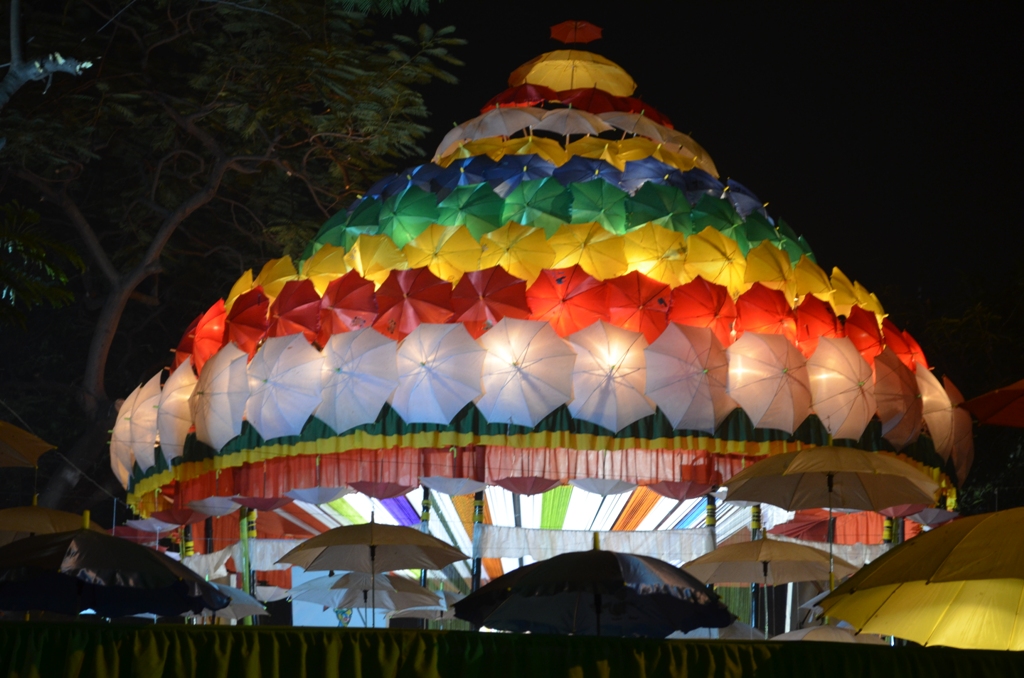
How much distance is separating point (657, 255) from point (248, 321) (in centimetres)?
551

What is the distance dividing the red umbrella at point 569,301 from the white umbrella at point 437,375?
112 cm

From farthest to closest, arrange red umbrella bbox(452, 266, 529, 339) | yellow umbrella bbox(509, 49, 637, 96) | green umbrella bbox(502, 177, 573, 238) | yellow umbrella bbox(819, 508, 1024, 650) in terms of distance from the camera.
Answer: yellow umbrella bbox(509, 49, 637, 96)
green umbrella bbox(502, 177, 573, 238)
red umbrella bbox(452, 266, 529, 339)
yellow umbrella bbox(819, 508, 1024, 650)

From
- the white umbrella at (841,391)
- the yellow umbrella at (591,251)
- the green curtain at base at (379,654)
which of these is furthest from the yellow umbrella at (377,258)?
the green curtain at base at (379,654)

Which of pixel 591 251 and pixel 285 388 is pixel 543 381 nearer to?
pixel 591 251

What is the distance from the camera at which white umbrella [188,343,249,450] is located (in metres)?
17.2

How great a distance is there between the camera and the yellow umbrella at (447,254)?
57.3 ft

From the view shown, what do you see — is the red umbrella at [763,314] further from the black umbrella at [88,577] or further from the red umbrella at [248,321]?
the black umbrella at [88,577]

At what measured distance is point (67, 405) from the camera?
25.9 metres

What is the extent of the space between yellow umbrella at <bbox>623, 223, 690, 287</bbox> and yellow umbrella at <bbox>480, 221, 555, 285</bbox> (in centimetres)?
109

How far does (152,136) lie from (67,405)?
587cm

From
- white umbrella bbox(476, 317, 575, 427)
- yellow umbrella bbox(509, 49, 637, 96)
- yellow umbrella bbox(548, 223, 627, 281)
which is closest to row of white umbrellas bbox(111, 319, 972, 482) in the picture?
white umbrella bbox(476, 317, 575, 427)

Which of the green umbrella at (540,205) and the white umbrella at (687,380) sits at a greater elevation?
the green umbrella at (540,205)

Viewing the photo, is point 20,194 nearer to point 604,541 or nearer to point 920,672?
point 604,541

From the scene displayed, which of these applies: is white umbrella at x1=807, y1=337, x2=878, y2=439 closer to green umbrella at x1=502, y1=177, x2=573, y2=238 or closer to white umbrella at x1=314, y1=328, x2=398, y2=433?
green umbrella at x1=502, y1=177, x2=573, y2=238
